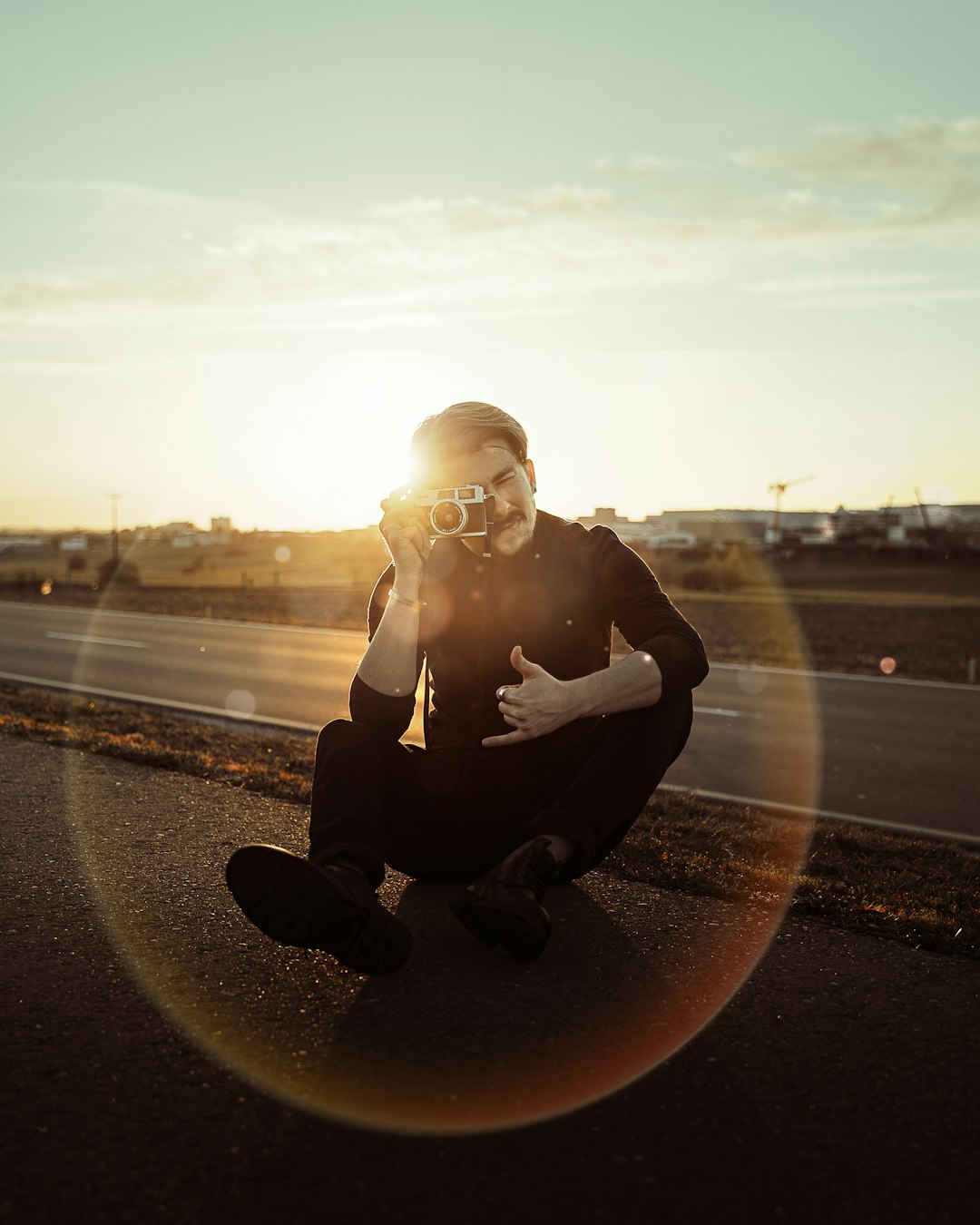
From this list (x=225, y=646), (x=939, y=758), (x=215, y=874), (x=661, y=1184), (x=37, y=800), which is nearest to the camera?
(x=661, y=1184)

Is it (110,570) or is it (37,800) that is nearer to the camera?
(37,800)

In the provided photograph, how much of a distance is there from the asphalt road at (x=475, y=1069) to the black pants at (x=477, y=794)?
0.27 metres

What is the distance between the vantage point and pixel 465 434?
3395 millimetres

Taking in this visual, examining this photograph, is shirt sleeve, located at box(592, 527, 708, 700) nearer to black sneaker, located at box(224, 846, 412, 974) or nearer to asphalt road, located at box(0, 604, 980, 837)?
black sneaker, located at box(224, 846, 412, 974)

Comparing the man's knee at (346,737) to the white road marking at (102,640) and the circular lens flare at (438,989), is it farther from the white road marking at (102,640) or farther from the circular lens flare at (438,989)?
the white road marking at (102,640)

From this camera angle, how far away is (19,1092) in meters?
2.25

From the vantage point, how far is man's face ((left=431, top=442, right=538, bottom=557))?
337cm

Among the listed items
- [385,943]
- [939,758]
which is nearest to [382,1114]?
[385,943]

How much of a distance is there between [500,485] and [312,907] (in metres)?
Result: 1.42

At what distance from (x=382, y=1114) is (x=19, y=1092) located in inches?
29.1

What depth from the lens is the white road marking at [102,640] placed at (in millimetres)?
17109

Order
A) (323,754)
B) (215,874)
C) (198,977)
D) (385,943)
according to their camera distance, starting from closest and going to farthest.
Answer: (385,943) < (198,977) < (323,754) < (215,874)

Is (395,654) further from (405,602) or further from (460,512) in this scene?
(460,512)

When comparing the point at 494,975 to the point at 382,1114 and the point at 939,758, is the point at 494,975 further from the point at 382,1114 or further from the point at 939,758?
the point at 939,758
